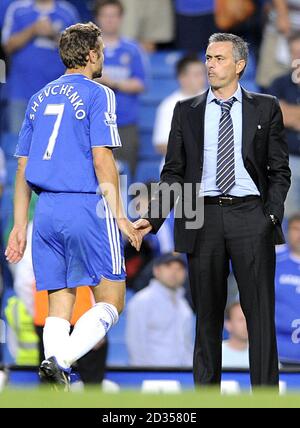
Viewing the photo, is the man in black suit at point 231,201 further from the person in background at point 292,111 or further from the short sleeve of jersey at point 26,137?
the person in background at point 292,111

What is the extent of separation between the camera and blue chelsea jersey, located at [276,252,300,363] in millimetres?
8894

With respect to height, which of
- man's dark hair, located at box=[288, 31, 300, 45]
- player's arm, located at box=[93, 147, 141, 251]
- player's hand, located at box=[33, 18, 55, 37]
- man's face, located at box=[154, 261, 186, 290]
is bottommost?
man's face, located at box=[154, 261, 186, 290]

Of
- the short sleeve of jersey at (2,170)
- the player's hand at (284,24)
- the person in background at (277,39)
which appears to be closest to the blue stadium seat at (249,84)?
the person in background at (277,39)

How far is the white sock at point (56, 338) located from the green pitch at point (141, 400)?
0.61 ft

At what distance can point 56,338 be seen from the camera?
5.93m

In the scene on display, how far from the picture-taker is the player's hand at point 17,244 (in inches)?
241

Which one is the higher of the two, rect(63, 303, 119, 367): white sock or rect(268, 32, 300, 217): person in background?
rect(268, 32, 300, 217): person in background

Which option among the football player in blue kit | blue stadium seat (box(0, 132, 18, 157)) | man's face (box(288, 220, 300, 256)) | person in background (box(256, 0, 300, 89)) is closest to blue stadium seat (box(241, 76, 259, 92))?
person in background (box(256, 0, 300, 89))

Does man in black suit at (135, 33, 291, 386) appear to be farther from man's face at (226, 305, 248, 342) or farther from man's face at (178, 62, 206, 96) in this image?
man's face at (178, 62, 206, 96)

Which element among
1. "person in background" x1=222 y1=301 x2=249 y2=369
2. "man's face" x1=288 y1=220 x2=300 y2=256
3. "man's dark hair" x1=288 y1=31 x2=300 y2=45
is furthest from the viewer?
"man's dark hair" x1=288 y1=31 x2=300 y2=45

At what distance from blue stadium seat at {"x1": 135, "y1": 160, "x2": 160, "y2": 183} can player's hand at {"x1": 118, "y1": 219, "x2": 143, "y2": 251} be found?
4.38 meters

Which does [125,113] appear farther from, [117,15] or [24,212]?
[24,212]

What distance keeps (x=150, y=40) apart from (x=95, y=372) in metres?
4.08

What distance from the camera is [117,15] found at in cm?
1053
